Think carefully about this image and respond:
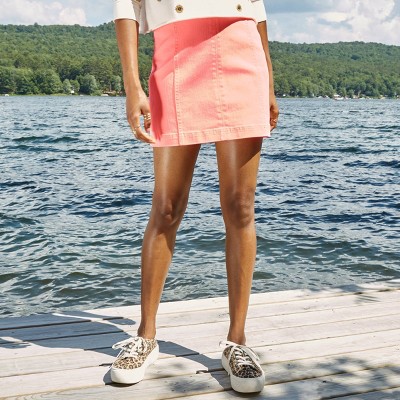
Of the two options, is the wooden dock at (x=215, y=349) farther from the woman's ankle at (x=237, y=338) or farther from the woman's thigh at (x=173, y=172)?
the woman's thigh at (x=173, y=172)

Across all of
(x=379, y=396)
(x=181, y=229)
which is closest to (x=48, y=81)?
(x=181, y=229)

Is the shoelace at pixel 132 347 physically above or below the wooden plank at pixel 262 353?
above

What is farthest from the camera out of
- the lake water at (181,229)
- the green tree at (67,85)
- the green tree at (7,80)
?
the green tree at (67,85)

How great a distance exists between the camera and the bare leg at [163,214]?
117 inches

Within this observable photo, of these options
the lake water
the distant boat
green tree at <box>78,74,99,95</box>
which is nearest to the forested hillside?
green tree at <box>78,74,99,95</box>

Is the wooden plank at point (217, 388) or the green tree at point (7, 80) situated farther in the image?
the green tree at point (7, 80)

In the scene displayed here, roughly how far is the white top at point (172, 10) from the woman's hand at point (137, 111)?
0.31 meters

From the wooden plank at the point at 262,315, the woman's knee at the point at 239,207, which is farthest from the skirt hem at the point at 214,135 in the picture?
the wooden plank at the point at 262,315

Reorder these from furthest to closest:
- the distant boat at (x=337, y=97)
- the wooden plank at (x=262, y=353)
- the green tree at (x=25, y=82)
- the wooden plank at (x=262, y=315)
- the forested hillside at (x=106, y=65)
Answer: the distant boat at (x=337, y=97) < the forested hillside at (x=106, y=65) < the green tree at (x=25, y=82) < the wooden plank at (x=262, y=315) < the wooden plank at (x=262, y=353)

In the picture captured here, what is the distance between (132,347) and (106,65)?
100258 millimetres

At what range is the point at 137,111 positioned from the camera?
109 inches

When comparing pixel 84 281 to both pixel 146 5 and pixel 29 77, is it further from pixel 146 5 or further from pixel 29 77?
pixel 29 77

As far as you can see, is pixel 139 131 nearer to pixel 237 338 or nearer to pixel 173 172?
pixel 173 172

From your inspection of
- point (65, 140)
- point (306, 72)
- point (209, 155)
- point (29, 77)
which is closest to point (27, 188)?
point (209, 155)
